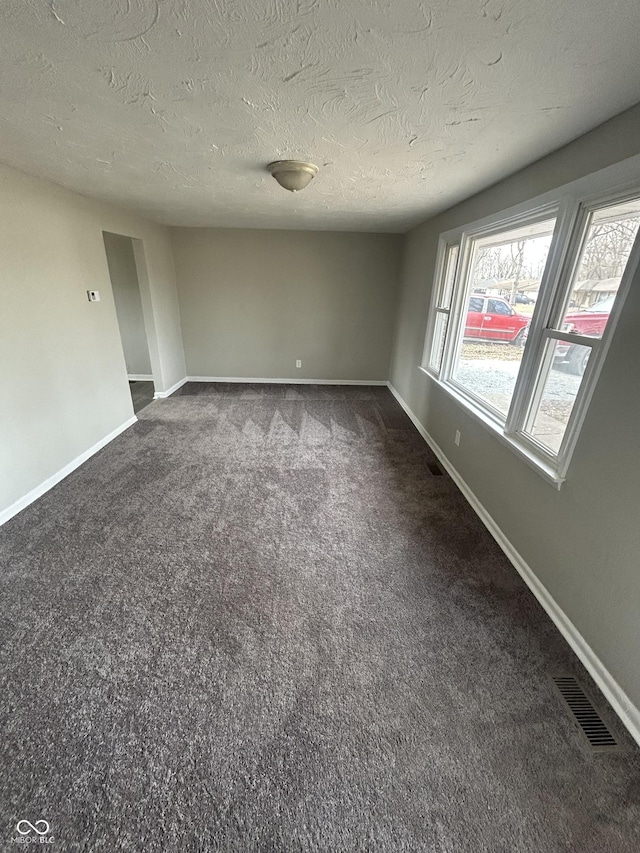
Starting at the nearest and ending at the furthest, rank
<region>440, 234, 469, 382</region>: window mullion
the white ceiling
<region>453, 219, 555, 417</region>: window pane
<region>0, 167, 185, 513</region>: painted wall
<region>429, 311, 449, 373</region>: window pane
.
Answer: the white ceiling
<region>453, 219, 555, 417</region>: window pane
<region>0, 167, 185, 513</region>: painted wall
<region>440, 234, 469, 382</region>: window mullion
<region>429, 311, 449, 373</region>: window pane

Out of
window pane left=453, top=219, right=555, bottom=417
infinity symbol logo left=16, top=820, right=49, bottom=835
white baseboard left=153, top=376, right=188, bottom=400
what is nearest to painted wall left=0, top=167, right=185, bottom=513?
white baseboard left=153, top=376, right=188, bottom=400

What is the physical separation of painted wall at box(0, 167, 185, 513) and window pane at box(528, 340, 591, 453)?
3385 mm

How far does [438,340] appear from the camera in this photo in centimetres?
371

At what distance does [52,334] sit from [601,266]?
353cm

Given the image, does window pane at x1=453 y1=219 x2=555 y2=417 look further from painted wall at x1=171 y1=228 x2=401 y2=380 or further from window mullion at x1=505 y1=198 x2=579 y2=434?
painted wall at x1=171 y1=228 x2=401 y2=380

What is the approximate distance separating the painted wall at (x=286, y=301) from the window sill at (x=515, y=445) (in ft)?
8.07

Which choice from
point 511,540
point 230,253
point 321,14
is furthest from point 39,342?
point 511,540

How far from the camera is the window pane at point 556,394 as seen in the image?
1716 mm

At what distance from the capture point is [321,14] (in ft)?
2.95

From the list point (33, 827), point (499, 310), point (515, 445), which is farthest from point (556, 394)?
point (33, 827)

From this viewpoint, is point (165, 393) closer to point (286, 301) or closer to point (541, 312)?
point (286, 301)

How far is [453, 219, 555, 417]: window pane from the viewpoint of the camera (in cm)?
214

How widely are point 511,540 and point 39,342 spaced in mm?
3520

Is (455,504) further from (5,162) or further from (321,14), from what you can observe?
(5,162)
